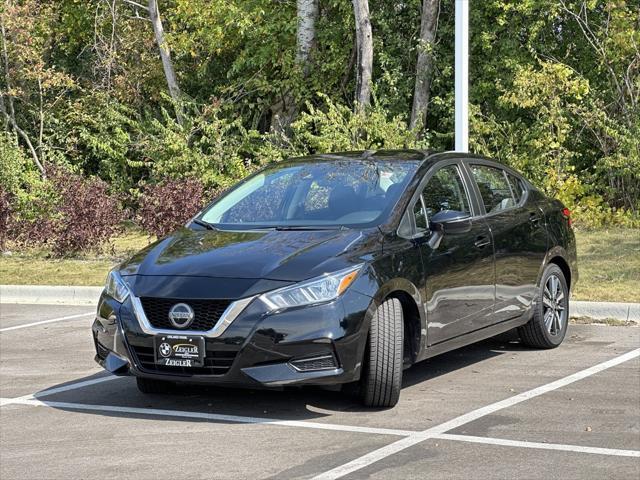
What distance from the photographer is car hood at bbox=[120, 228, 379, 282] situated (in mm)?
6520

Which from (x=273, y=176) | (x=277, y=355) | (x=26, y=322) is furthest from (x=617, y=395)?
(x=26, y=322)

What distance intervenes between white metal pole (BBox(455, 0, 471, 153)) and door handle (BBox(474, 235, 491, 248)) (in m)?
5.04

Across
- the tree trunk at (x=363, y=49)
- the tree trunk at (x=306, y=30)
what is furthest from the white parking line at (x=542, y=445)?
the tree trunk at (x=306, y=30)

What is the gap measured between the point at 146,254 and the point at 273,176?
4.70 feet

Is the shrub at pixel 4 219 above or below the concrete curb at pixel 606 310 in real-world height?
above

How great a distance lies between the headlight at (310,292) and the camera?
6355 millimetres

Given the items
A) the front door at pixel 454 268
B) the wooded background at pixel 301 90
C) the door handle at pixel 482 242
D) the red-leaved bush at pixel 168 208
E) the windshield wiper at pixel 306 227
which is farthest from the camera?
the wooded background at pixel 301 90

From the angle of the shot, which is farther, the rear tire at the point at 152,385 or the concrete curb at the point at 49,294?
the concrete curb at the point at 49,294

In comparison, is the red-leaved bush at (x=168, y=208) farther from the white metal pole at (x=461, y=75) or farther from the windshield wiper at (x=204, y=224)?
the windshield wiper at (x=204, y=224)

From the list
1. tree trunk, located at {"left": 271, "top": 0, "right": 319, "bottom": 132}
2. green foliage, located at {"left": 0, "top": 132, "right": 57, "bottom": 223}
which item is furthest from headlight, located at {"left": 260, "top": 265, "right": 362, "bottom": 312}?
tree trunk, located at {"left": 271, "top": 0, "right": 319, "bottom": 132}

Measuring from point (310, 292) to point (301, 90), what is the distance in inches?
722

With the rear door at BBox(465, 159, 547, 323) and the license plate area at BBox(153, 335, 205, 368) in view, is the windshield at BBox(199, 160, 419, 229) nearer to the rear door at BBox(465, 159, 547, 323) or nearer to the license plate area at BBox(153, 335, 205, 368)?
the rear door at BBox(465, 159, 547, 323)

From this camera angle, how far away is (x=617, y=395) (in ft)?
23.6

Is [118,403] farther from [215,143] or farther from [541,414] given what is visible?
[215,143]
